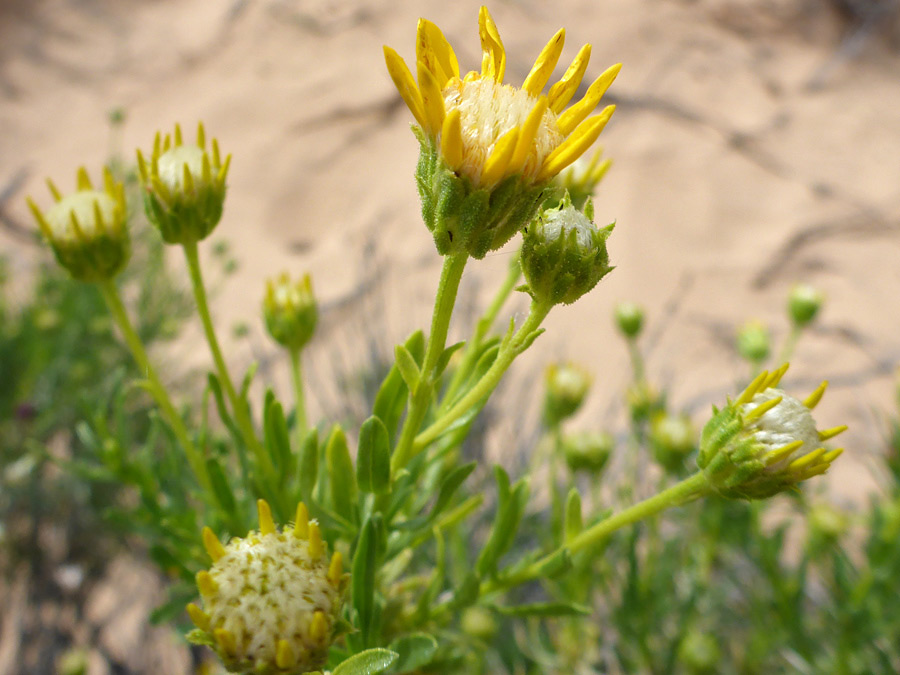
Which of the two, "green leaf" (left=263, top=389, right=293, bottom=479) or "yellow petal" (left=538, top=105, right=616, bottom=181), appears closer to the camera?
"yellow petal" (left=538, top=105, right=616, bottom=181)

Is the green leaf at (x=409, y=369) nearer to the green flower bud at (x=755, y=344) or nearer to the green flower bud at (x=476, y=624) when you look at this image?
the green flower bud at (x=476, y=624)

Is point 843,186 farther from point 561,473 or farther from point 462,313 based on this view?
point 462,313

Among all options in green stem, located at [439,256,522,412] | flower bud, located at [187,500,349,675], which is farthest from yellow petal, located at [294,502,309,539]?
green stem, located at [439,256,522,412]

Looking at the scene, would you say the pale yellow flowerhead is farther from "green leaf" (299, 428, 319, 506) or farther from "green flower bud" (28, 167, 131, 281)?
"green flower bud" (28, 167, 131, 281)

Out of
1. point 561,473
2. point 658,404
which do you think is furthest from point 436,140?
point 561,473

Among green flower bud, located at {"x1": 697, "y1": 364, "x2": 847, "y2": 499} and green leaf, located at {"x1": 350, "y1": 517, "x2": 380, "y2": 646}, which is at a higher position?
green flower bud, located at {"x1": 697, "y1": 364, "x2": 847, "y2": 499}

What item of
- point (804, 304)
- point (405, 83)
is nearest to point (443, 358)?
point (405, 83)
